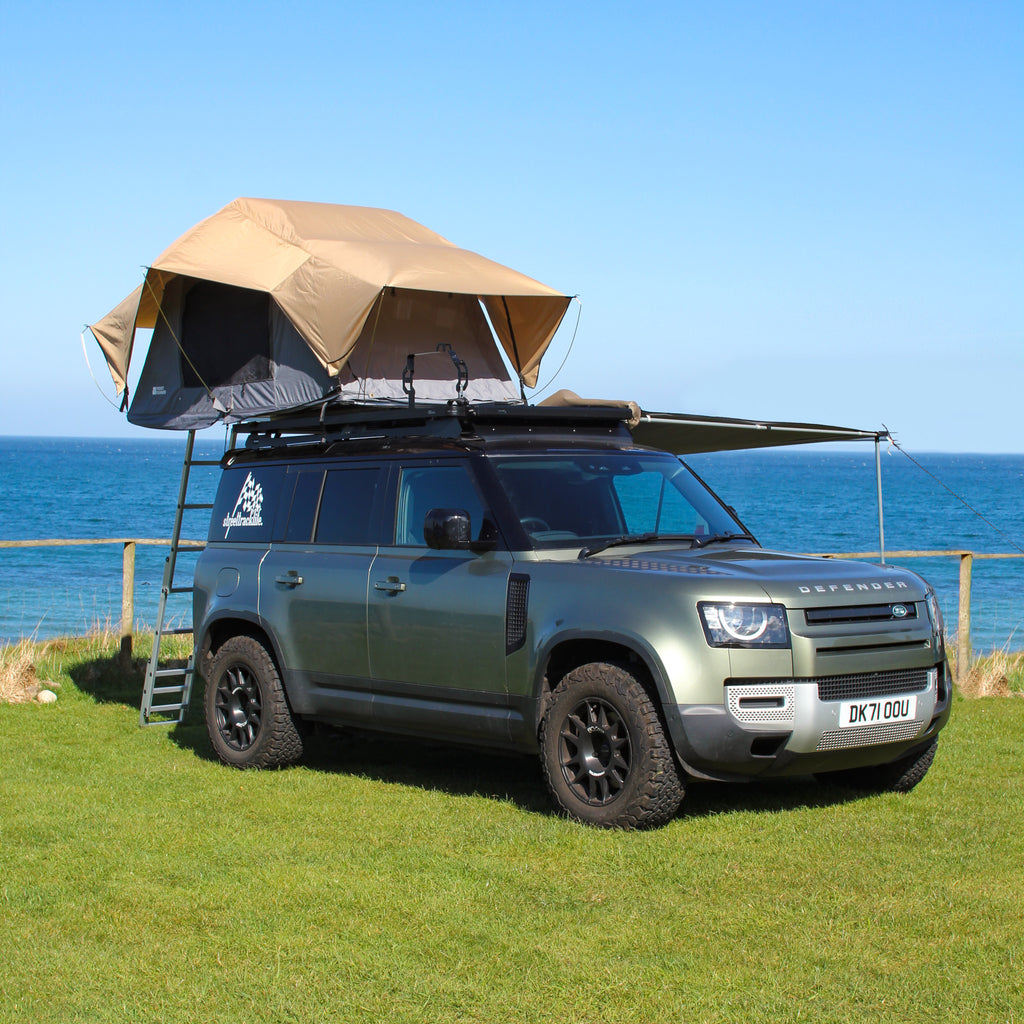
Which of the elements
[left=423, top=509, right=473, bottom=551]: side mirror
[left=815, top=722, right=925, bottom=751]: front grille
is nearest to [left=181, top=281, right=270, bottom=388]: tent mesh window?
[left=423, top=509, right=473, bottom=551]: side mirror

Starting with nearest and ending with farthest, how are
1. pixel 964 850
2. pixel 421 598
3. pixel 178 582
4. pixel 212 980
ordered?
1. pixel 212 980
2. pixel 964 850
3. pixel 421 598
4. pixel 178 582

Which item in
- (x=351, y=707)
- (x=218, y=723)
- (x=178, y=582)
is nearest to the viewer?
(x=351, y=707)

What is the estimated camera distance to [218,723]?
30.3 feet

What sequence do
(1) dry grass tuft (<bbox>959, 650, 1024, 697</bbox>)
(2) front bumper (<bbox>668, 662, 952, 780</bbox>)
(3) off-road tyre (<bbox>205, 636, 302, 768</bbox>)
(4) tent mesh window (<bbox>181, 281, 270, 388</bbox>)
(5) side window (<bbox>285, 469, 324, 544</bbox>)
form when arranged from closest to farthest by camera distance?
(2) front bumper (<bbox>668, 662, 952, 780</bbox>), (3) off-road tyre (<bbox>205, 636, 302, 768</bbox>), (5) side window (<bbox>285, 469, 324, 544</bbox>), (4) tent mesh window (<bbox>181, 281, 270, 388</bbox>), (1) dry grass tuft (<bbox>959, 650, 1024, 697</bbox>)

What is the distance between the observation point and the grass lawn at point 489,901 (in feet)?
15.0

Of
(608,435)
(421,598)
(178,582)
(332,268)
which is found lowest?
(178,582)

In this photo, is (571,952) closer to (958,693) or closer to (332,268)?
(332,268)

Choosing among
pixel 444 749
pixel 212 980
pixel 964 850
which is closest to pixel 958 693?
pixel 444 749

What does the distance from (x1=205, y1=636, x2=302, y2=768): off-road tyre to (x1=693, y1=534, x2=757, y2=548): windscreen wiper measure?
2973 mm

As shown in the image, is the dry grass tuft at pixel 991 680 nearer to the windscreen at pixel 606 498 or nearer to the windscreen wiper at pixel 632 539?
the windscreen at pixel 606 498

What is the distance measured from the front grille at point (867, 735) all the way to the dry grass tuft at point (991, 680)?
538 cm

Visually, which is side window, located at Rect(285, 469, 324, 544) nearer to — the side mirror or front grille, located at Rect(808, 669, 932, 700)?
the side mirror

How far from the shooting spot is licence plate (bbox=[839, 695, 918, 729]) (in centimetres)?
676

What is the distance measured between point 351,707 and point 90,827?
5.95 ft
